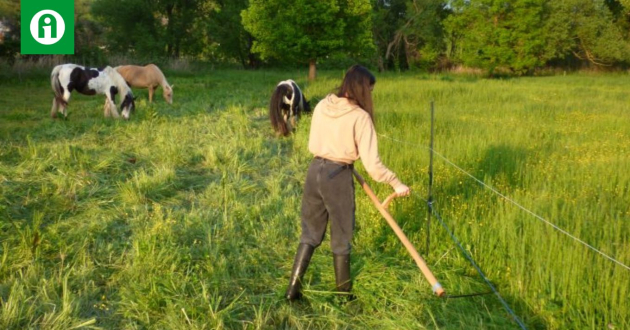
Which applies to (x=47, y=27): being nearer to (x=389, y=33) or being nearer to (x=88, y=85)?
(x=88, y=85)

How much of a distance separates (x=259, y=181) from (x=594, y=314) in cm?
413

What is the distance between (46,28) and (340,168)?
776 inches

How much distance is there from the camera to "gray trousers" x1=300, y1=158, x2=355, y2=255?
3105 millimetres

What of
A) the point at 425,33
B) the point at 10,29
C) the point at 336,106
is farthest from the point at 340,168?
the point at 425,33

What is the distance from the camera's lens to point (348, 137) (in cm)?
303

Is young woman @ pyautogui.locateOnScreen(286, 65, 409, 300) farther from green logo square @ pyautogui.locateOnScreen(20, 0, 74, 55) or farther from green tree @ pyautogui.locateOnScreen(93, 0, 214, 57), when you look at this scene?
green tree @ pyautogui.locateOnScreen(93, 0, 214, 57)

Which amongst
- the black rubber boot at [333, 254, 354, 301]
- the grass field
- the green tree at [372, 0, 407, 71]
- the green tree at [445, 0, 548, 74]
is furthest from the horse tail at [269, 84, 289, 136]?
the green tree at [372, 0, 407, 71]

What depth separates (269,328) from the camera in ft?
9.70

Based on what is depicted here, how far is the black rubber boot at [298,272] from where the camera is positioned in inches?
128

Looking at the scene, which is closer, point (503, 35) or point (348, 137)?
point (348, 137)

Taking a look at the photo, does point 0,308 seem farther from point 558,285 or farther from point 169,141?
point 169,141

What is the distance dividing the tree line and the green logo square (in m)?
1.35

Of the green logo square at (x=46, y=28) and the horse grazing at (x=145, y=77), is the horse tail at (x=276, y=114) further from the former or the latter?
the green logo square at (x=46, y=28)

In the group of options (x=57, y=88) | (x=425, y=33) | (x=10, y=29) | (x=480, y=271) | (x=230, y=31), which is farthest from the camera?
(x=425, y=33)
